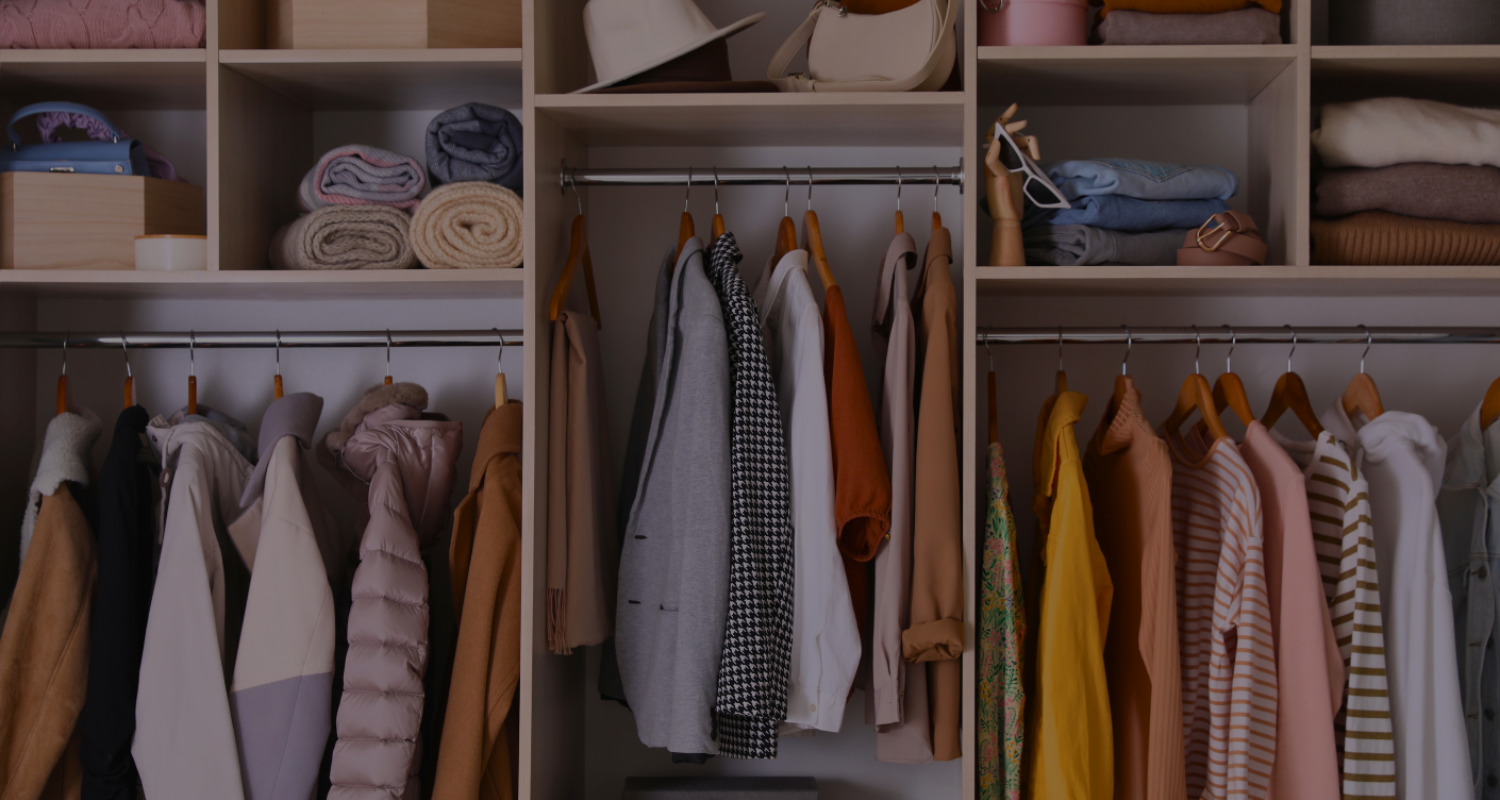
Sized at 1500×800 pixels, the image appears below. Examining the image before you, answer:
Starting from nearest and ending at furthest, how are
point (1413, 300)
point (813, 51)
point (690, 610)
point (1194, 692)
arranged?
point (690, 610), point (1194, 692), point (813, 51), point (1413, 300)

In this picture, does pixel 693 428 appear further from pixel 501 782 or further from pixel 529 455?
pixel 501 782

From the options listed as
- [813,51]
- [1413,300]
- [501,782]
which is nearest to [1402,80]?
[1413,300]

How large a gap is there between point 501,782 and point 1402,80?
6.95ft

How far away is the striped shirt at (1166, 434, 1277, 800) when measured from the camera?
1.50 metres

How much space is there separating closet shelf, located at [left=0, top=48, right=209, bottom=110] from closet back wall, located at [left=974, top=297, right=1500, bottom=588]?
165 cm

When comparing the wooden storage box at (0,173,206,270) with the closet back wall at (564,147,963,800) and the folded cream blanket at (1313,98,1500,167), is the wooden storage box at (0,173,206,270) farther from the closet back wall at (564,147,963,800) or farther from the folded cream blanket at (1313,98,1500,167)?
the folded cream blanket at (1313,98,1500,167)

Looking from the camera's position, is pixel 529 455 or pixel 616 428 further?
pixel 616 428

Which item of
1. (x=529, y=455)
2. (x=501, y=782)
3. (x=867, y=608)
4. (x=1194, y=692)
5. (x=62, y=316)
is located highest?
(x=62, y=316)

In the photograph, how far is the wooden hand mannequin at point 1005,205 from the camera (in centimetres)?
166

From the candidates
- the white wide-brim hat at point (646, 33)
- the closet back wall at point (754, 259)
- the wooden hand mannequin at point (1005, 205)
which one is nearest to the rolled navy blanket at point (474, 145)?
the white wide-brim hat at point (646, 33)

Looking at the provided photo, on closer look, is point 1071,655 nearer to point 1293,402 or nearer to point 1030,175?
point 1293,402

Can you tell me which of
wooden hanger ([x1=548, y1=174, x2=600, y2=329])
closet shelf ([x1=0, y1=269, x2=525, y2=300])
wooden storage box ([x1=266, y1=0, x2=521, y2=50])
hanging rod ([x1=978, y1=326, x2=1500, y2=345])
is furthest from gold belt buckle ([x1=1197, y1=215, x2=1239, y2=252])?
wooden storage box ([x1=266, y1=0, x2=521, y2=50])

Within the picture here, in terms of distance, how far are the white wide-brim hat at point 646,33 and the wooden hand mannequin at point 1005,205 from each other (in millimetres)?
503

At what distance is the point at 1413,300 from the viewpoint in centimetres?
202
